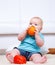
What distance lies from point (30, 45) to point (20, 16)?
16.2 inches

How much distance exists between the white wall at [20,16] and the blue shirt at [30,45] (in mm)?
327

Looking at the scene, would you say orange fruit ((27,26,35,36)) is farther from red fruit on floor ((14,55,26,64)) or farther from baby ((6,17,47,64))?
red fruit on floor ((14,55,26,64))

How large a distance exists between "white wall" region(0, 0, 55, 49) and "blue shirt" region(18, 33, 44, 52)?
327mm

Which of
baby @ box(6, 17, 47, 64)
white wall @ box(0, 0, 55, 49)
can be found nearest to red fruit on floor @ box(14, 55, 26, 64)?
baby @ box(6, 17, 47, 64)

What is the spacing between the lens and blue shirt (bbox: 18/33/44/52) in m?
0.97

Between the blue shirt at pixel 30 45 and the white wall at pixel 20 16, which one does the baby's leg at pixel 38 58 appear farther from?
the white wall at pixel 20 16

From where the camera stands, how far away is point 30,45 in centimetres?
97

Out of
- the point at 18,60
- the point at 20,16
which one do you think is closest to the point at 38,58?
the point at 18,60

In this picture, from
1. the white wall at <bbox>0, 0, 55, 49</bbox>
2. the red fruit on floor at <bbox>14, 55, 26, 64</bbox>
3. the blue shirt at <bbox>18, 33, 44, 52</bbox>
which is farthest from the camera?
the white wall at <bbox>0, 0, 55, 49</bbox>

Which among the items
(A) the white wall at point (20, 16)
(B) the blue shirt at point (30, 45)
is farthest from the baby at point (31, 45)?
(A) the white wall at point (20, 16)

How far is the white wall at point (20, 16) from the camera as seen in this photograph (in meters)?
1.32

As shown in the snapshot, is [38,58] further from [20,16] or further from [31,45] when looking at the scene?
[20,16]

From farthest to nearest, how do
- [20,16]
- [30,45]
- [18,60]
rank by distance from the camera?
1. [20,16]
2. [30,45]
3. [18,60]

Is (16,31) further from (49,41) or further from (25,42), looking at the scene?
(25,42)
